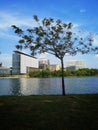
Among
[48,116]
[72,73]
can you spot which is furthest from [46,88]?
[72,73]

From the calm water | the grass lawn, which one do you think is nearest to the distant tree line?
the calm water

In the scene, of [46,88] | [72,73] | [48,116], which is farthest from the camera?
[72,73]

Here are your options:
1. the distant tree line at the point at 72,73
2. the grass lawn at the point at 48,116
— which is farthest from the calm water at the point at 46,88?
the distant tree line at the point at 72,73

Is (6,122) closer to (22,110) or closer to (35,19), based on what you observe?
(22,110)

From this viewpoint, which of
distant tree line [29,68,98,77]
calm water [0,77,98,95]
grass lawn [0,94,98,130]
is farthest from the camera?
distant tree line [29,68,98,77]

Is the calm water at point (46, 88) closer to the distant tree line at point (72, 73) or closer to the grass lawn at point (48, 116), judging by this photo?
the grass lawn at point (48, 116)

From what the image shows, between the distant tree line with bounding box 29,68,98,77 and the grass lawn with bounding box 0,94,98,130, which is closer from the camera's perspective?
the grass lawn with bounding box 0,94,98,130

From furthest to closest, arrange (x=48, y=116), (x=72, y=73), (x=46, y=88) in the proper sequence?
1. (x=72, y=73)
2. (x=46, y=88)
3. (x=48, y=116)

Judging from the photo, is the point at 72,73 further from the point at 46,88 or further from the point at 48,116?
the point at 48,116

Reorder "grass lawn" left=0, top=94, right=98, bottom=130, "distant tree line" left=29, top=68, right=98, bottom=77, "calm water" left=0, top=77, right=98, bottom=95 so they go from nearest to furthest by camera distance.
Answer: "grass lawn" left=0, top=94, right=98, bottom=130, "calm water" left=0, top=77, right=98, bottom=95, "distant tree line" left=29, top=68, right=98, bottom=77

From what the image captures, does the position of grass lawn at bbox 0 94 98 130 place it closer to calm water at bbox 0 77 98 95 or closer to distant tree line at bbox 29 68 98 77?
calm water at bbox 0 77 98 95

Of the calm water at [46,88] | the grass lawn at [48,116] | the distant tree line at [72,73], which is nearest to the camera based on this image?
the grass lawn at [48,116]

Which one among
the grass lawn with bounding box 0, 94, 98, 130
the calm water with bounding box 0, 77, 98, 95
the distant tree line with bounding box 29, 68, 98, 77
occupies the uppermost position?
the distant tree line with bounding box 29, 68, 98, 77

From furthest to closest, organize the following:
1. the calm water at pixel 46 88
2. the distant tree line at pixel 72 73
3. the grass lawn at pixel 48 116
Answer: the distant tree line at pixel 72 73 < the calm water at pixel 46 88 < the grass lawn at pixel 48 116
